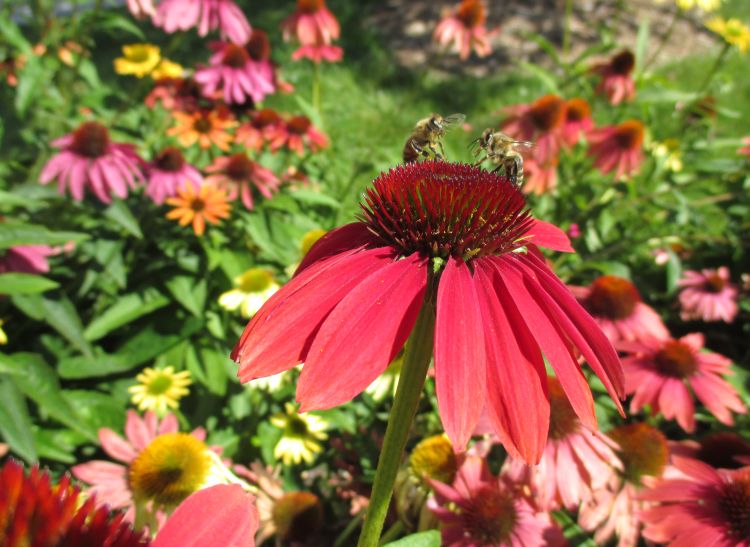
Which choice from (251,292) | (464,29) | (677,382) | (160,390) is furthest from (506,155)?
(464,29)

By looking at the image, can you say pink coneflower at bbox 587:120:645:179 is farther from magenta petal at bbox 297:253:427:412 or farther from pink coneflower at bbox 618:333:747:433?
magenta petal at bbox 297:253:427:412

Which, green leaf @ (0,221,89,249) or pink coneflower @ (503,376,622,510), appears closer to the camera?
pink coneflower @ (503,376,622,510)

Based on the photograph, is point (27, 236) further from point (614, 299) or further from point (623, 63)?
point (623, 63)

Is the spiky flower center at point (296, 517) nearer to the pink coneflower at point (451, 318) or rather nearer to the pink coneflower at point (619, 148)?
the pink coneflower at point (451, 318)

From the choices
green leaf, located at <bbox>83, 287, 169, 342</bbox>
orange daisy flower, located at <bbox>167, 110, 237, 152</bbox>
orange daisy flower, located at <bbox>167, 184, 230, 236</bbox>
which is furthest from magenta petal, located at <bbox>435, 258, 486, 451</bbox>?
orange daisy flower, located at <bbox>167, 110, 237, 152</bbox>

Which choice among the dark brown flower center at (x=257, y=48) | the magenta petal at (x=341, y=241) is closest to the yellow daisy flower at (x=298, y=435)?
the magenta petal at (x=341, y=241)
